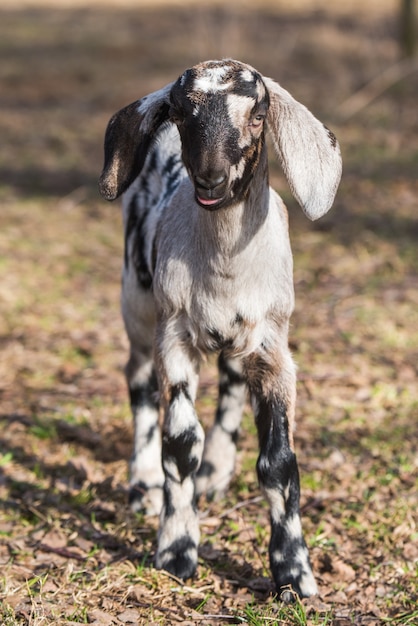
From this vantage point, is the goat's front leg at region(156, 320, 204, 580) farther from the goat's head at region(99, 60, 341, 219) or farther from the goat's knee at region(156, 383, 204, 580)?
the goat's head at region(99, 60, 341, 219)

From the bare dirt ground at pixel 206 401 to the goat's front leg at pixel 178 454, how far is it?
0.43ft

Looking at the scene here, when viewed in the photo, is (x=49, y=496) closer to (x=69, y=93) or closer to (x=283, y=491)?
(x=283, y=491)

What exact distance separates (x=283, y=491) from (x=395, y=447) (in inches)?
Answer: 63.0

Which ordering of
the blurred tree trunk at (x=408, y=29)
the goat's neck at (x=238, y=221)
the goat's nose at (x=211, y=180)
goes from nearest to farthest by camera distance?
the goat's nose at (x=211, y=180)
the goat's neck at (x=238, y=221)
the blurred tree trunk at (x=408, y=29)

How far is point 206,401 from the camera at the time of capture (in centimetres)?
614

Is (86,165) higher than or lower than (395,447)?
higher

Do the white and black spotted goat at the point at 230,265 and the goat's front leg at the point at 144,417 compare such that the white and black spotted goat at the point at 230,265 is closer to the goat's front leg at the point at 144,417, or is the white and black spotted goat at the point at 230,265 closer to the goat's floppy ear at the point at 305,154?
the goat's floppy ear at the point at 305,154

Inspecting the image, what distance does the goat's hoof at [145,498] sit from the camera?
4891 millimetres

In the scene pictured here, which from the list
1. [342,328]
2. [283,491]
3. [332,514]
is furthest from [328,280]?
[283,491]

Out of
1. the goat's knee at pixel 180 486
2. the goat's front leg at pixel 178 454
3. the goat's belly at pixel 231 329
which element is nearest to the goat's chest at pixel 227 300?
the goat's belly at pixel 231 329

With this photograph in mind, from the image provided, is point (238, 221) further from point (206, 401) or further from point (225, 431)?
point (206, 401)

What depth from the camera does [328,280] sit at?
323 inches

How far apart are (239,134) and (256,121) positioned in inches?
4.9

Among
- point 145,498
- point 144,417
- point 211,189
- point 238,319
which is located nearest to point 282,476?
point 238,319
